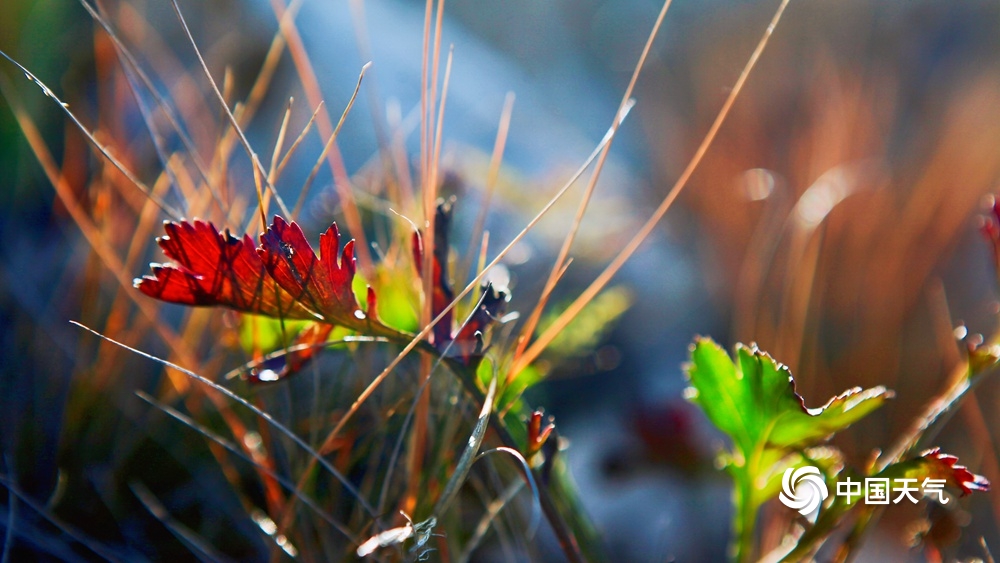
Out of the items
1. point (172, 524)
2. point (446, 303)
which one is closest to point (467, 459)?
point (446, 303)

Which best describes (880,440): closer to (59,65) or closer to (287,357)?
(287,357)

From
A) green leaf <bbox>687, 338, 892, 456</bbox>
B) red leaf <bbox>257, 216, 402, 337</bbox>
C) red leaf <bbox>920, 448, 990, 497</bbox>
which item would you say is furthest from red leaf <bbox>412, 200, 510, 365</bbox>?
red leaf <bbox>920, 448, 990, 497</bbox>

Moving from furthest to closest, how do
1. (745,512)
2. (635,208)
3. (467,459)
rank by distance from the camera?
1. (635,208)
2. (745,512)
3. (467,459)

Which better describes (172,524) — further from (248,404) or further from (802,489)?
(802,489)

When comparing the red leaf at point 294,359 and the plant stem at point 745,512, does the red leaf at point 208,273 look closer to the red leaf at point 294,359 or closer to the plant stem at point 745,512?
the red leaf at point 294,359

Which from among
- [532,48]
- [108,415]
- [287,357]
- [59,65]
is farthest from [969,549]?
[532,48]

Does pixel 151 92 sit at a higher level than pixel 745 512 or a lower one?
higher

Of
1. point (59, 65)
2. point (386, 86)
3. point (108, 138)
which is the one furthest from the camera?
point (386, 86)
